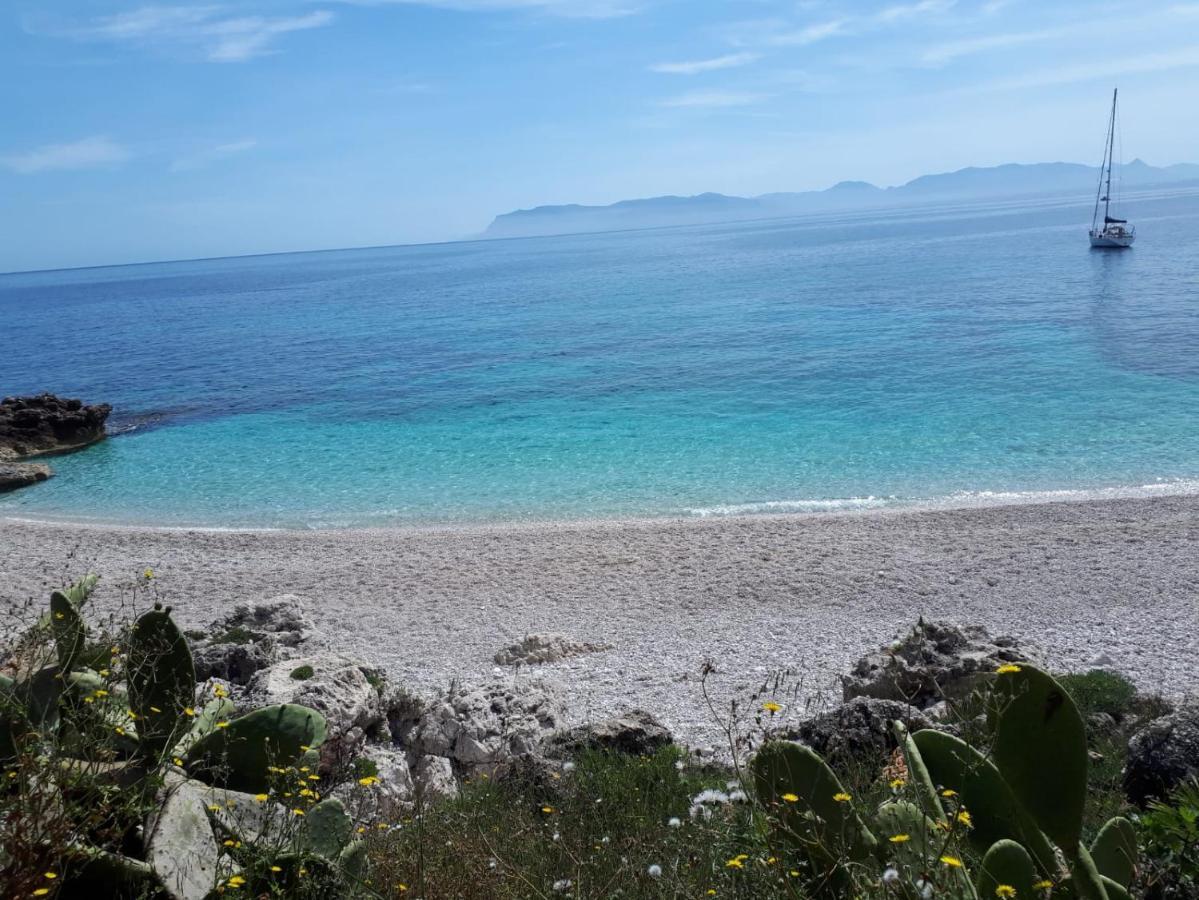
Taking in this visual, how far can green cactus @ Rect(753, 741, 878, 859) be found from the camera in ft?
12.1

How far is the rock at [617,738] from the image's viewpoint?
755 centimetres

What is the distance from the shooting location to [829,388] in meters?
30.5

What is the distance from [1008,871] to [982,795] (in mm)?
503

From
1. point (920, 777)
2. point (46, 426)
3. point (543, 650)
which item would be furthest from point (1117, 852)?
point (46, 426)

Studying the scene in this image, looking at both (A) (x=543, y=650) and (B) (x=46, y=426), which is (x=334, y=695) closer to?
(A) (x=543, y=650)

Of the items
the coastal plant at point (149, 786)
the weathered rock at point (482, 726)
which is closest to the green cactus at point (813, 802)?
the coastal plant at point (149, 786)

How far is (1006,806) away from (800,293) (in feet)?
195

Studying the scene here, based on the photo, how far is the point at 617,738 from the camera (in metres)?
7.71

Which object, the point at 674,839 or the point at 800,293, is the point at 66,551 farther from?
the point at 800,293

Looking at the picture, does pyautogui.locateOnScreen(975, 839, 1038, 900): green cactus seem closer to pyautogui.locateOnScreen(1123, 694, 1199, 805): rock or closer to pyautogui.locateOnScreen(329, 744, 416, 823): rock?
pyautogui.locateOnScreen(1123, 694, 1199, 805): rock

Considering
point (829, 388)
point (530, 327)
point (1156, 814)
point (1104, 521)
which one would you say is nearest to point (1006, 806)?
point (1156, 814)

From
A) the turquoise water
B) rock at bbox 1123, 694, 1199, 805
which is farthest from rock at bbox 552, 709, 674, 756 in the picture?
the turquoise water

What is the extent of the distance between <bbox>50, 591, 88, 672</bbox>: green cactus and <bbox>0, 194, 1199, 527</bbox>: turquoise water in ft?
48.2

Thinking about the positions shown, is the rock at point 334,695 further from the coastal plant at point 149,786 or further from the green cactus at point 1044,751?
the green cactus at point 1044,751
